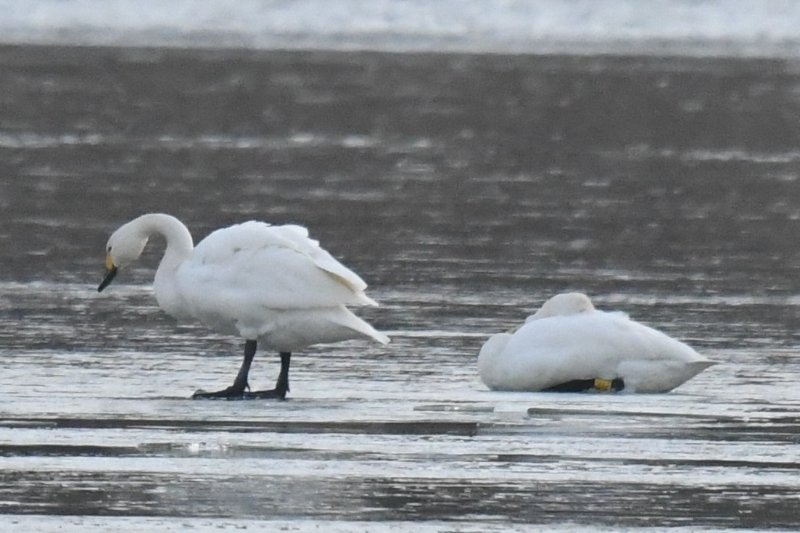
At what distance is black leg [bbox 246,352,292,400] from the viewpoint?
10516mm

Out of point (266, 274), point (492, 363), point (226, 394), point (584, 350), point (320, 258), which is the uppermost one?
point (320, 258)

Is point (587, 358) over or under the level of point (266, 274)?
under

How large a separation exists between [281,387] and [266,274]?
49cm

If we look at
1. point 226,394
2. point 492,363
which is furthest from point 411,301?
point 226,394

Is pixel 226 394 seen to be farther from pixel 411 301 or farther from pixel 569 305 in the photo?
pixel 411 301

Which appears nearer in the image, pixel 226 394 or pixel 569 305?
pixel 226 394

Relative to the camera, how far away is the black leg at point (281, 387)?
10516 millimetres

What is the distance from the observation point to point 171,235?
11320 millimetres

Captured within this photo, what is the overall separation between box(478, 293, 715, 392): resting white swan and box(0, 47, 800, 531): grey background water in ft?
0.39

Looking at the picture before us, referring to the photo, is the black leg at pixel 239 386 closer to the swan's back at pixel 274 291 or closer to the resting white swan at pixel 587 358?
the swan's back at pixel 274 291

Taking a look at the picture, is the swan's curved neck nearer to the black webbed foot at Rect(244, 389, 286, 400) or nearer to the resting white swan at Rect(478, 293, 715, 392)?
the black webbed foot at Rect(244, 389, 286, 400)

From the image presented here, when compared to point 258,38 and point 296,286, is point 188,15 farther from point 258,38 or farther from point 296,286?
point 296,286

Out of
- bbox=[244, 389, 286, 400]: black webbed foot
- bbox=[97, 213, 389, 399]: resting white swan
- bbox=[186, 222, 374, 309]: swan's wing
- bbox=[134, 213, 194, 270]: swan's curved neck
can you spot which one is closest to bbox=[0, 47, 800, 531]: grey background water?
bbox=[244, 389, 286, 400]: black webbed foot

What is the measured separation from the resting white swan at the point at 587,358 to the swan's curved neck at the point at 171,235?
1471 mm
